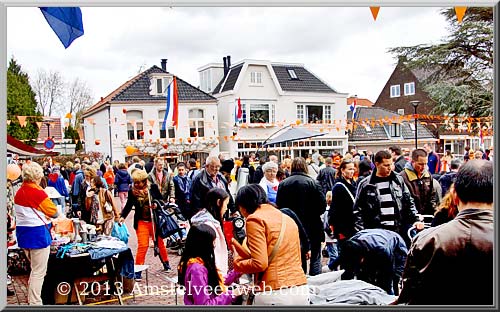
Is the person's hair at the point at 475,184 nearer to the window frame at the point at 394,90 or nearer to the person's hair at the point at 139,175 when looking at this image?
the window frame at the point at 394,90

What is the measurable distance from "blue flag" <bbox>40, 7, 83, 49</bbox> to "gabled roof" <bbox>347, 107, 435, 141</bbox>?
118 inches

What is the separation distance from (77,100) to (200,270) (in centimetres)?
285

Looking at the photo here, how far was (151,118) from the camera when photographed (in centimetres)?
523

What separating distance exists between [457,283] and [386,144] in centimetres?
379

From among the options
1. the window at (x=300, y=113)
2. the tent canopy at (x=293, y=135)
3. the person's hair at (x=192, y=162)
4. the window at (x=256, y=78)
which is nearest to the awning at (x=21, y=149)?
the person's hair at (x=192, y=162)

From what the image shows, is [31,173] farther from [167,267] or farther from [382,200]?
Result: [382,200]

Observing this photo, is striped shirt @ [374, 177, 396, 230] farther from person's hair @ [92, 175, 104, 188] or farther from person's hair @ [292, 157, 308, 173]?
person's hair @ [92, 175, 104, 188]

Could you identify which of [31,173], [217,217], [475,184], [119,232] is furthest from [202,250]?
[119,232]

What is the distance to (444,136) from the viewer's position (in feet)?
18.4

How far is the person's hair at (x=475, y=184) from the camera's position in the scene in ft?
8.23

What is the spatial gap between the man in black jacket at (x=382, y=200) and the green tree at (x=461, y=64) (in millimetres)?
1097

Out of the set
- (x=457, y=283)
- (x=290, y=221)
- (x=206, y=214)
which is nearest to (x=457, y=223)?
(x=457, y=283)

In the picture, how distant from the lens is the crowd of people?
2.58 m

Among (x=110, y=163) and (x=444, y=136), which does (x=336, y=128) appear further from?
(x=110, y=163)
